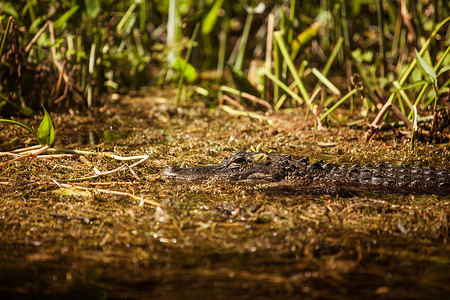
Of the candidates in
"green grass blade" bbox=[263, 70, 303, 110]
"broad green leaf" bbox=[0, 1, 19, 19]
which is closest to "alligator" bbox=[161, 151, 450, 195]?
"green grass blade" bbox=[263, 70, 303, 110]

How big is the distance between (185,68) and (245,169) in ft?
7.81

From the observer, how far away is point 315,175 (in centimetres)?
331

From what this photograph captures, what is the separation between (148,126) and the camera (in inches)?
187

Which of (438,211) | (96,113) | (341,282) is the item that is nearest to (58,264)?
(341,282)

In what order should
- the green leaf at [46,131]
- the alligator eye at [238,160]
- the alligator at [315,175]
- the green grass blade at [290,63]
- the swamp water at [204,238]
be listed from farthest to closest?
the green grass blade at [290,63] → the alligator eye at [238,160] → the alligator at [315,175] → the green leaf at [46,131] → the swamp water at [204,238]

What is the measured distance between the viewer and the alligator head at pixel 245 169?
3195mm

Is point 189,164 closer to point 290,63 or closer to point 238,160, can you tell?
point 238,160

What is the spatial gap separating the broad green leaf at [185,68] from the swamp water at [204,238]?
1.84 metres

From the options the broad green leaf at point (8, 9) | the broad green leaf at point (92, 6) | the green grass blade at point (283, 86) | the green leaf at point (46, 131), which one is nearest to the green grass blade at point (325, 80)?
the green grass blade at point (283, 86)

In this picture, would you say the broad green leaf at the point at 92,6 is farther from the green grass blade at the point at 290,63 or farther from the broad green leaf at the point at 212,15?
the green grass blade at the point at 290,63

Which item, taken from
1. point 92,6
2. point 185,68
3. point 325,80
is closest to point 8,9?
point 92,6

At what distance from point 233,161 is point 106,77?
3.37 metres

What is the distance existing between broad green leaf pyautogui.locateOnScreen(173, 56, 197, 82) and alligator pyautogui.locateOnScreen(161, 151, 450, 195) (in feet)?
7.40

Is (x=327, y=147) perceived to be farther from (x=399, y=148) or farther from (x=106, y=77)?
(x=106, y=77)
